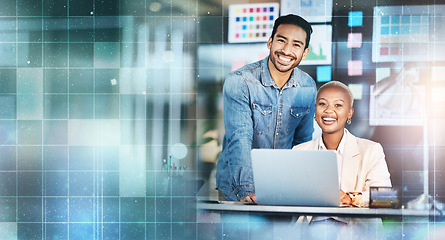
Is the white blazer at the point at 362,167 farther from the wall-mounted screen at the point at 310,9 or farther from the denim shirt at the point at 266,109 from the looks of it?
the wall-mounted screen at the point at 310,9

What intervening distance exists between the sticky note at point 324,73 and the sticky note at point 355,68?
154 millimetres

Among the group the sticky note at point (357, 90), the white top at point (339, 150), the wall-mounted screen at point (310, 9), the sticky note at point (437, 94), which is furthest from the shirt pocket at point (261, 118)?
the sticky note at point (437, 94)

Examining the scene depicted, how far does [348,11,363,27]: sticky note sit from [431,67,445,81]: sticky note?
661mm

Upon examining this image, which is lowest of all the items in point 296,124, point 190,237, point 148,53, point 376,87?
point 190,237

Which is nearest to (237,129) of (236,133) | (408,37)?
(236,133)

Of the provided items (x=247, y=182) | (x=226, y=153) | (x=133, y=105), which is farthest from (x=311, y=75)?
(x=133, y=105)

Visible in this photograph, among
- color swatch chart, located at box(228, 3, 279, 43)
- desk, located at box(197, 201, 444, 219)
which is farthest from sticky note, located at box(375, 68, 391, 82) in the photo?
desk, located at box(197, 201, 444, 219)

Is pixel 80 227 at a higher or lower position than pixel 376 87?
lower

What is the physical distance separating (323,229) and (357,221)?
178 millimetres

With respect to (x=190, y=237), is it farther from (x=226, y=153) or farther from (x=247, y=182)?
(x=247, y=182)

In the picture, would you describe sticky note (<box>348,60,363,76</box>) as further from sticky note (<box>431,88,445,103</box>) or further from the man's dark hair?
sticky note (<box>431,88,445,103</box>)

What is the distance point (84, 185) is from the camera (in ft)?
12.9

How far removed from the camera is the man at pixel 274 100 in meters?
3.42

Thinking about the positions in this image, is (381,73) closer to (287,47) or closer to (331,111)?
(287,47)
